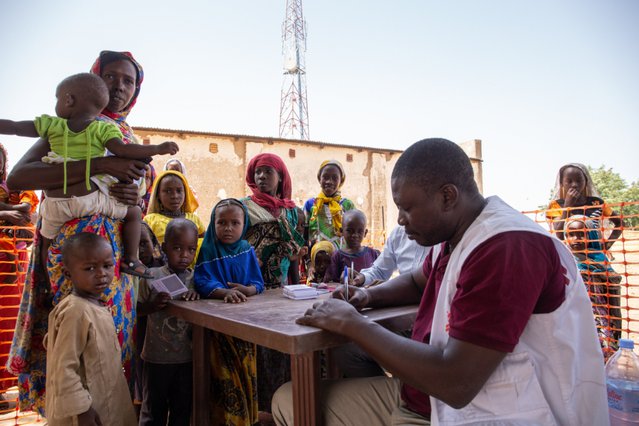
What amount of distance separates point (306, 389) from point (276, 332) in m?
0.27

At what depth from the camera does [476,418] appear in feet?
4.05

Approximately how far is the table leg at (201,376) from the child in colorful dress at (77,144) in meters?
0.85

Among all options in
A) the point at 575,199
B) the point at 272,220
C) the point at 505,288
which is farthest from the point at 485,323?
the point at 575,199

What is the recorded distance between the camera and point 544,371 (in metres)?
1.24

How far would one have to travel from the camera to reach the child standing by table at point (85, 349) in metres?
1.71

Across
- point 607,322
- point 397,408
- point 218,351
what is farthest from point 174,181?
point 607,322

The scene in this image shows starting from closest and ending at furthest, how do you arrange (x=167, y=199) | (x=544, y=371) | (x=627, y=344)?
(x=544, y=371)
(x=627, y=344)
(x=167, y=199)

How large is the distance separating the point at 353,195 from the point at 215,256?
13004 millimetres

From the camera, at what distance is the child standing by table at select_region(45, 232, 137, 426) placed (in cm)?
171

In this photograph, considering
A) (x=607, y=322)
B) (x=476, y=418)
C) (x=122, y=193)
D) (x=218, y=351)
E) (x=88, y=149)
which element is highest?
(x=88, y=149)

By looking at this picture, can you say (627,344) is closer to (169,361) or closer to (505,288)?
(505,288)

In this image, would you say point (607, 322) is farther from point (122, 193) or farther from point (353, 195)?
point (353, 195)

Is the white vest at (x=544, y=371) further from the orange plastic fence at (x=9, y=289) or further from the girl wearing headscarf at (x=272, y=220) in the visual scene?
the orange plastic fence at (x=9, y=289)

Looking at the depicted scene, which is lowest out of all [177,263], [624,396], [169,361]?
[624,396]
